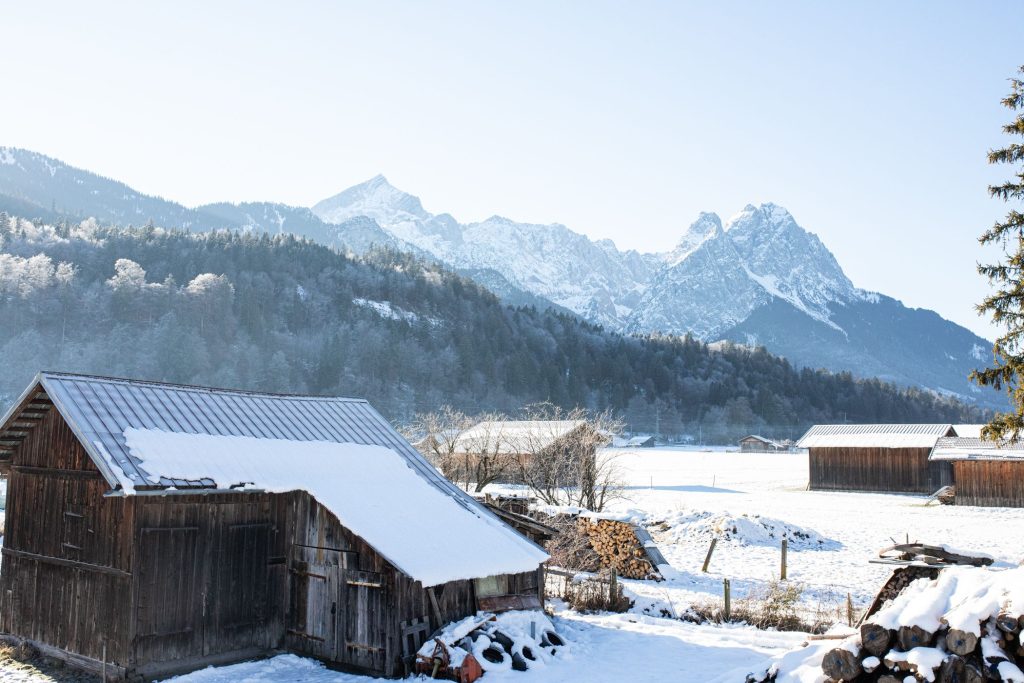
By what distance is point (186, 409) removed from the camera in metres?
18.6

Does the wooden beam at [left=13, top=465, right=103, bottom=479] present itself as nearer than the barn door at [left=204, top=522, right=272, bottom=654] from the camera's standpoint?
Yes

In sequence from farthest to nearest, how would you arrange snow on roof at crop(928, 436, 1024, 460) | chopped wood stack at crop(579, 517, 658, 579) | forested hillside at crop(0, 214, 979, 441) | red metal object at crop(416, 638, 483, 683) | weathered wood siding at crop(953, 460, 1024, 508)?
forested hillside at crop(0, 214, 979, 441) < snow on roof at crop(928, 436, 1024, 460) < weathered wood siding at crop(953, 460, 1024, 508) < chopped wood stack at crop(579, 517, 658, 579) < red metal object at crop(416, 638, 483, 683)

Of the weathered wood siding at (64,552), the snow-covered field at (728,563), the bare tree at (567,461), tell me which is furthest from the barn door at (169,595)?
the bare tree at (567,461)

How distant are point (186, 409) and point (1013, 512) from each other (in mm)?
41602

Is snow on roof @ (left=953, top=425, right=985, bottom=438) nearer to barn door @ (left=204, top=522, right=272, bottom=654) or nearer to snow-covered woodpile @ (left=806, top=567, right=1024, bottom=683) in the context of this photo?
snow-covered woodpile @ (left=806, top=567, right=1024, bottom=683)

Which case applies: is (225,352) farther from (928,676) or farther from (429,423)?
(928,676)

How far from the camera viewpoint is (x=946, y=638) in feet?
33.6

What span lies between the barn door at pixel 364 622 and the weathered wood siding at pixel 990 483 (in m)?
41.7

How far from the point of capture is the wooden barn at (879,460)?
183 ft

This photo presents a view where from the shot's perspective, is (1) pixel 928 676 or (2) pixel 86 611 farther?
(2) pixel 86 611

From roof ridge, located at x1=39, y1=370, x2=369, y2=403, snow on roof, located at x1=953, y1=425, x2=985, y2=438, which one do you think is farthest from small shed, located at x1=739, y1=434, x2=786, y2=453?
roof ridge, located at x1=39, y1=370, x2=369, y2=403

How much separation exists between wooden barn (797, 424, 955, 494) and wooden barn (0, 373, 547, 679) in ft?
147

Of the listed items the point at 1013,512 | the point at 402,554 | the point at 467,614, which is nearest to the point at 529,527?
the point at 467,614

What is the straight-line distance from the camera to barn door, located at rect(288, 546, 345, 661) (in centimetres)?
1667
